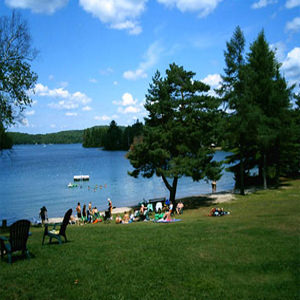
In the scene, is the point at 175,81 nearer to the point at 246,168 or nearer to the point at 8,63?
the point at 8,63

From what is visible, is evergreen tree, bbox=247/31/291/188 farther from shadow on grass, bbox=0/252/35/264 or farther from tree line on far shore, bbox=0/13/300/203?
shadow on grass, bbox=0/252/35/264

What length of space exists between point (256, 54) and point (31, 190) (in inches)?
1514

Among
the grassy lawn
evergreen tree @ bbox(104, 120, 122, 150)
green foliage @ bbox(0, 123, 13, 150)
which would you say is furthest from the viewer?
evergreen tree @ bbox(104, 120, 122, 150)

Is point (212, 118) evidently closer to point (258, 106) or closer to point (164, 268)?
point (258, 106)

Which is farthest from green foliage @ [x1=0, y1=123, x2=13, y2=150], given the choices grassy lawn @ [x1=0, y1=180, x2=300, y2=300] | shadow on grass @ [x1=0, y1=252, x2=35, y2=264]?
shadow on grass @ [x1=0, y1=252, x2=35, y2=264]

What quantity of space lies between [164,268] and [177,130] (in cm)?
1764

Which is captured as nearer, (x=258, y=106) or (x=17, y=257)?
(x=17, y=257)

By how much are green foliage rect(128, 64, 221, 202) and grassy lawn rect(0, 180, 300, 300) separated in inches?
544

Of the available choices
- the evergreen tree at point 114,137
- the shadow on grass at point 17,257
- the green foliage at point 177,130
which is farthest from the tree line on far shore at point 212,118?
the evergreen tree at point 114,137

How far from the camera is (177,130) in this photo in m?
24.7

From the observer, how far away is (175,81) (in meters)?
26.4

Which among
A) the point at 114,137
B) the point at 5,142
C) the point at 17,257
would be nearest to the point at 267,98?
the point at 5,142

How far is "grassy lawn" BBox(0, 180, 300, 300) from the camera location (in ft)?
21.3

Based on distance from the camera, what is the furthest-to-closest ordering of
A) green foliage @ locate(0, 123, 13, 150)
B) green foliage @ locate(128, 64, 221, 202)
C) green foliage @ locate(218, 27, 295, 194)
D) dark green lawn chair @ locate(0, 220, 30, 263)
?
green foliage @ locate(218, 27, 295, 194) → green foliage @ locate(128, 64, 221, 202) → green foliage @ locate(0, 123, 13, 150) → dark green lawn chair @ locate(0, 220, 30, 263)
